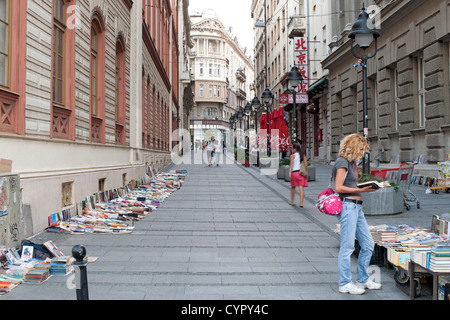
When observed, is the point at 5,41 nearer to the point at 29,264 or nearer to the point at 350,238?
the point at 29,264

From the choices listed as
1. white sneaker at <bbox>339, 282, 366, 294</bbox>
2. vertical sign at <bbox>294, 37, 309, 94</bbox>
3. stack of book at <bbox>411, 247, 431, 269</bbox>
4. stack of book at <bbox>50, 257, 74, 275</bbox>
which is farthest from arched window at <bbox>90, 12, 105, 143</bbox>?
vertical sign at <bbox>294, 37, 309, 94</bbox>

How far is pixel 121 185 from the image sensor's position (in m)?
14.0

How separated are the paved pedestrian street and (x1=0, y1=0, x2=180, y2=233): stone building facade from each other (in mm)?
1276

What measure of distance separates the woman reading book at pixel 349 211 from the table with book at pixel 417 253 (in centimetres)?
42

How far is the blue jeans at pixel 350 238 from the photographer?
4.82 meters

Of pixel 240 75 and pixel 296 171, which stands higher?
pixel 240 75

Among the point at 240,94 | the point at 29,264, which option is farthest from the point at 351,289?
the point at 240,94

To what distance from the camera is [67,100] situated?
9680mm

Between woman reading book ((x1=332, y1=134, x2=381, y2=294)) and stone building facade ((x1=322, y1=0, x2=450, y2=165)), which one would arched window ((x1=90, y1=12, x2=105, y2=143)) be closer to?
woman reading book ((x1=332, y1=134, x2=381, y2=294))

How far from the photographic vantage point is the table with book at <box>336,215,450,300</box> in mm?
4348

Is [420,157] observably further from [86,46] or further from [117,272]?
[117,272]

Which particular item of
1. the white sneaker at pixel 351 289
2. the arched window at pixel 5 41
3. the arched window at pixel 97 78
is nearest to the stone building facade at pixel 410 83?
the arched window at pixel 97 78

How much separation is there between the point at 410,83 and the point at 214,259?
13103mm
